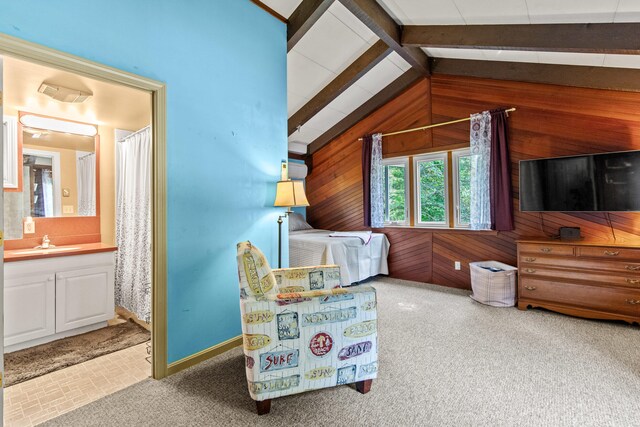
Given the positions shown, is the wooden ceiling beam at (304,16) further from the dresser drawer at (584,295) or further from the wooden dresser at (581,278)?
the dresser drawer at (584,295)

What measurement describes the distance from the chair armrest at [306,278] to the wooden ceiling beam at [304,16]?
2.27 metres

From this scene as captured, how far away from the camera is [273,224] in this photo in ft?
9.56

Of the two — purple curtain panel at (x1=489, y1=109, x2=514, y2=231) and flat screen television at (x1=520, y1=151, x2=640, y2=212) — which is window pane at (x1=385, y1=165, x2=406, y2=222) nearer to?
purple curtain panel at (x1=489, y1=109, x2=514, y2=231)

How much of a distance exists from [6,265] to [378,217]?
414 cm

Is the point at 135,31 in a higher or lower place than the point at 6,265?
higher

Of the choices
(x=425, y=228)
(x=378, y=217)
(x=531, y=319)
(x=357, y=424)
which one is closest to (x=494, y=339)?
(x=531, y=319)

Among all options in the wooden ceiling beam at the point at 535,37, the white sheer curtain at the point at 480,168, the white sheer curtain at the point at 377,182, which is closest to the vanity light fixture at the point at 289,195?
the wooden ceiling beam at the point at 535,37

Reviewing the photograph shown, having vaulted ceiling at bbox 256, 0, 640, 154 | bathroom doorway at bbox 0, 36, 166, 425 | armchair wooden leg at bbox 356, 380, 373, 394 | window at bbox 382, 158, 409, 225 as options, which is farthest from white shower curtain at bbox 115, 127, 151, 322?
window at bbox 382, 158, 409, 225

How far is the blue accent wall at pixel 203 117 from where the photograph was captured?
181 cm

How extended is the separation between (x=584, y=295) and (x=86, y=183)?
5.10 m

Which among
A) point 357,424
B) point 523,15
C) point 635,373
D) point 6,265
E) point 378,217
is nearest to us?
point 357,424

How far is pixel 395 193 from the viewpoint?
4.83 m

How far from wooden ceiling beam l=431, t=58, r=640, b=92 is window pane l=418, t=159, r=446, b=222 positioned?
1.19m

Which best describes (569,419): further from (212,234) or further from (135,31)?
(135,31)
